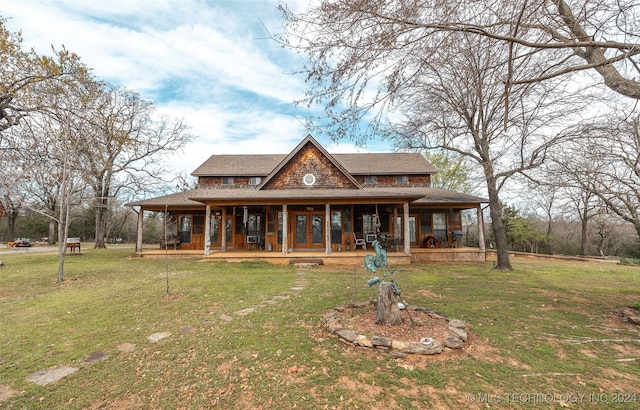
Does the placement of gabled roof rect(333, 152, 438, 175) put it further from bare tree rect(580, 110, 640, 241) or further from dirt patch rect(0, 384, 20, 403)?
dirt patch rect(0, 384, 20, 403)

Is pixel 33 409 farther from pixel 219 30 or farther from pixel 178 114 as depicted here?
pixel 178 114

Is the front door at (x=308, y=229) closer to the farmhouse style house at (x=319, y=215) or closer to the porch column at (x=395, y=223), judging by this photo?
the farmhouse style house at (x=319, y=215)

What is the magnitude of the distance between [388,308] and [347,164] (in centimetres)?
1559

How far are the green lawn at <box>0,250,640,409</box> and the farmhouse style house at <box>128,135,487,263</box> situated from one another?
19.1 feet

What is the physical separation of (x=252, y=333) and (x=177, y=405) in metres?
1.77

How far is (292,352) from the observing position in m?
3.91

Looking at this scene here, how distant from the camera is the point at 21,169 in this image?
10453 millimetres

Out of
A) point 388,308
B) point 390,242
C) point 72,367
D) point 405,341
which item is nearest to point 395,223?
point 390,242

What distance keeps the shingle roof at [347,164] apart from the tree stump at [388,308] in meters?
13.7

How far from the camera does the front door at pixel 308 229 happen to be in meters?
15.0

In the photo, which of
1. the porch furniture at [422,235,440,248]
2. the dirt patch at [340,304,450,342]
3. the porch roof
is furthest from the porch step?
the porch furniture at [422,235,440,248]

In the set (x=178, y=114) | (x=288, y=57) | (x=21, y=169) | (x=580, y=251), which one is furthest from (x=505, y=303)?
(x=580, y=251)

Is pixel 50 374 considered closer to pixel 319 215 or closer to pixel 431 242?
pixel 319 215

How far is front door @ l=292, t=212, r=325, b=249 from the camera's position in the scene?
15.0 meters
